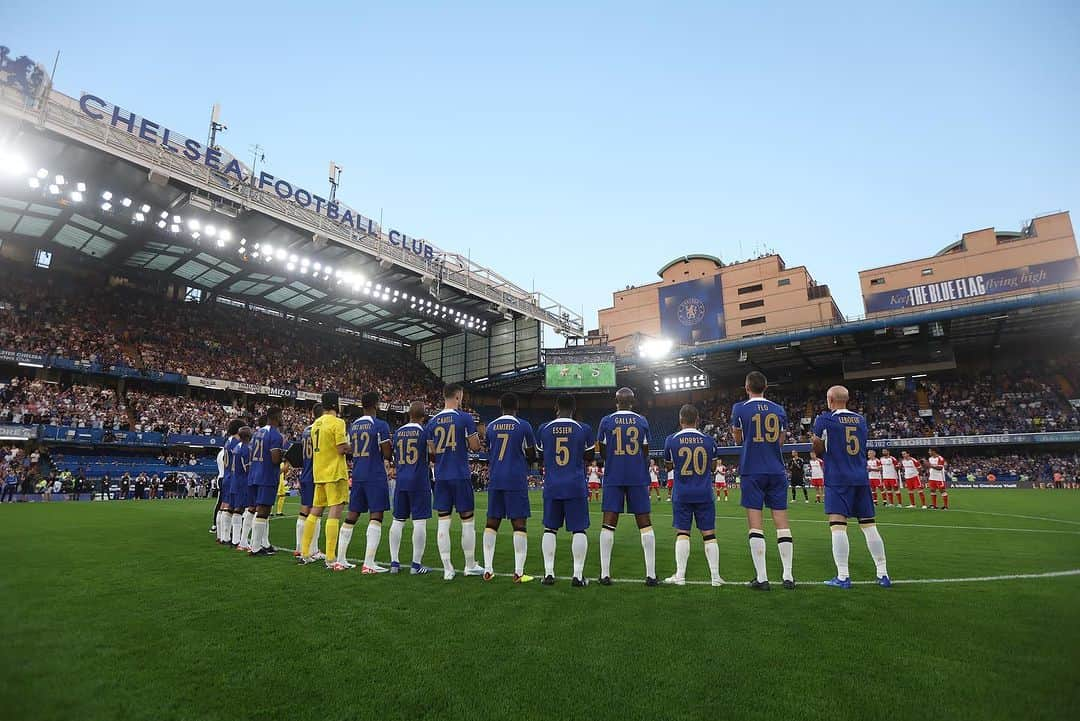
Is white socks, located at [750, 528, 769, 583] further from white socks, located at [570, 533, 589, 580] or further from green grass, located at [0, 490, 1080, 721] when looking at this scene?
white socks, located at [570, 533, 589, 580]

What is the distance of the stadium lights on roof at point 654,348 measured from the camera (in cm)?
4294

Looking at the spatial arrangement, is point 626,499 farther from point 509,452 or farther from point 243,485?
point 243,485

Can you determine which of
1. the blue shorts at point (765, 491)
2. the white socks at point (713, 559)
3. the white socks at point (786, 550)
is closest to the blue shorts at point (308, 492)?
the white socks at point (713, 559)

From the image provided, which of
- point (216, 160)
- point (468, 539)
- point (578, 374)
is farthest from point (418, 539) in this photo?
point (578, 374)

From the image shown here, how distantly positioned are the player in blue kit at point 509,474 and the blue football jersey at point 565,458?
0.26m

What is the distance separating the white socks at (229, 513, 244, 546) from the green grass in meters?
2.25

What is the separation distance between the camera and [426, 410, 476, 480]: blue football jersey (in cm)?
683

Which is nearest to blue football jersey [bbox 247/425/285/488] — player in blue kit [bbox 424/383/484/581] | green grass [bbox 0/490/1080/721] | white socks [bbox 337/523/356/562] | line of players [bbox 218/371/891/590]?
line of players [bbox 218/371/891/590]

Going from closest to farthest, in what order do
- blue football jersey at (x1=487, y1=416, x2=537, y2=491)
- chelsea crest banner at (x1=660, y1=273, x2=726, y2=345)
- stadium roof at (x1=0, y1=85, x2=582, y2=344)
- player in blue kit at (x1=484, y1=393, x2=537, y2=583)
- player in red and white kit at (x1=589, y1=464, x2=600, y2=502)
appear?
1. player in blue kit at (x1=484, y1=393, x2=537, y2=583)
2. blue football jersey at (x1=487, y1=416, x2=537, y2=491)
3. stadium roof at (x1=0, y1=85, x2=582, y2=344)
4. player in red and white kit at (x1=589, y1=464, x2=600, y2=502)
5. chelsea crest banner at (x1=660, y1=273, x2=726, y2=345)

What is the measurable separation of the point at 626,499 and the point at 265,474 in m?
5.83

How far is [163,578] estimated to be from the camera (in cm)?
621

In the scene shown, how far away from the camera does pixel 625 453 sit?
21.5 feet

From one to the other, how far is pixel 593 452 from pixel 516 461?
1001 millimetres

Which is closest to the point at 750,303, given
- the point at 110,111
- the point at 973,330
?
the point at 973,330
